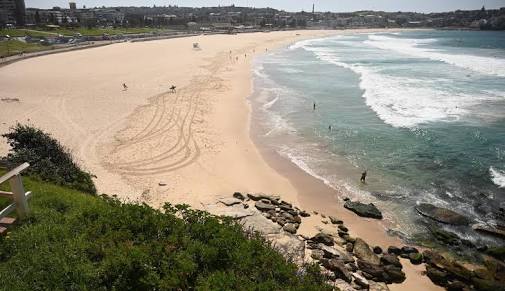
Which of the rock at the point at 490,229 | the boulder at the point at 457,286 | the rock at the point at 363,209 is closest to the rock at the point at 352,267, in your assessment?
the boulder at the point at 457,286

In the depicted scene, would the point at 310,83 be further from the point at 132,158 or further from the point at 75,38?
the point at 75,38

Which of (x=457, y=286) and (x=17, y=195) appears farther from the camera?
(x=457, y=286)

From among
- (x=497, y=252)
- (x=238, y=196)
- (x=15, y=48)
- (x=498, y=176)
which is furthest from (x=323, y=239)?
(x=15, y=48)

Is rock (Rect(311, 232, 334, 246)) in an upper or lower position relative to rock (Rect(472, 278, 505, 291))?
upper

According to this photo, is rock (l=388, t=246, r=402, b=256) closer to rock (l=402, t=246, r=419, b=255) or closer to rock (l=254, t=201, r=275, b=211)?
rock (l=402, t=246, r=419, b=255)

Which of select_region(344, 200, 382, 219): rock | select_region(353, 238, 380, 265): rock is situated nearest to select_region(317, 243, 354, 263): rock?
select_region(353, 238, 380, 265): rock

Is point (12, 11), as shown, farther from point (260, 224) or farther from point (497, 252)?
point (497, 252)
